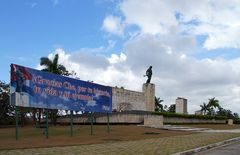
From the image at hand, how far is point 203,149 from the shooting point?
63.9 ft

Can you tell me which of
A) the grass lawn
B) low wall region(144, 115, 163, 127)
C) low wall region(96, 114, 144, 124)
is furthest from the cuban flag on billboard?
low wall region(96, 114, 144, 124)

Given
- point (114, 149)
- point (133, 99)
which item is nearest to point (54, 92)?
point (114, 149)

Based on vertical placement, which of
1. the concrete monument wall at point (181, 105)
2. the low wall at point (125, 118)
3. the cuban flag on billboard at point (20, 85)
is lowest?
the low wall at point (125, 118)

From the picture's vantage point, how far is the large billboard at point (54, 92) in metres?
23.4

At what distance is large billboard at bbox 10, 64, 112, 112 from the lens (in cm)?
2338

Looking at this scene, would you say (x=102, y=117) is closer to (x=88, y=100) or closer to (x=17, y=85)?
(x=88, y=100)

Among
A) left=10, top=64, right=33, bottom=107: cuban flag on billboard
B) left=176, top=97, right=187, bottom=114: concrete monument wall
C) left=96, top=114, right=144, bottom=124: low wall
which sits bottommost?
left=96, top=114, right=144, bottom=124: low wall

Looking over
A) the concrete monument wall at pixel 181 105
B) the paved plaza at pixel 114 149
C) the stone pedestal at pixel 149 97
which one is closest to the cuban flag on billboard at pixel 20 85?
the paved plaza at pixel 114 149

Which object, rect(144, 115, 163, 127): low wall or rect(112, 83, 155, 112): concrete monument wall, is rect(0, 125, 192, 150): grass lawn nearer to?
rect(144, 115, 163, 127): low wall

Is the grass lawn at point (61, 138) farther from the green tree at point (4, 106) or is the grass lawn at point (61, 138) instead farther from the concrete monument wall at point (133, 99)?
the concrete monument wall at point (133, 99)

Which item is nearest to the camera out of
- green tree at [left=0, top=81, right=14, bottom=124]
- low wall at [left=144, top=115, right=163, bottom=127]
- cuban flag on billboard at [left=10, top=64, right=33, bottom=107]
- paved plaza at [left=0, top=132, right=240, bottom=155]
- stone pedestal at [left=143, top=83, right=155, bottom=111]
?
paved plaza at [left=0, top=132, right=240, bottom=155]

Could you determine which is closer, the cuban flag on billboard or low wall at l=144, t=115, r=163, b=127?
the cuban flag on billboard

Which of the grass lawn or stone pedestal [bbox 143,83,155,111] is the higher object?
stone pedestal [bbox 143,83,155,111]

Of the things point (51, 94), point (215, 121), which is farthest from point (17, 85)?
point (215, 121)
